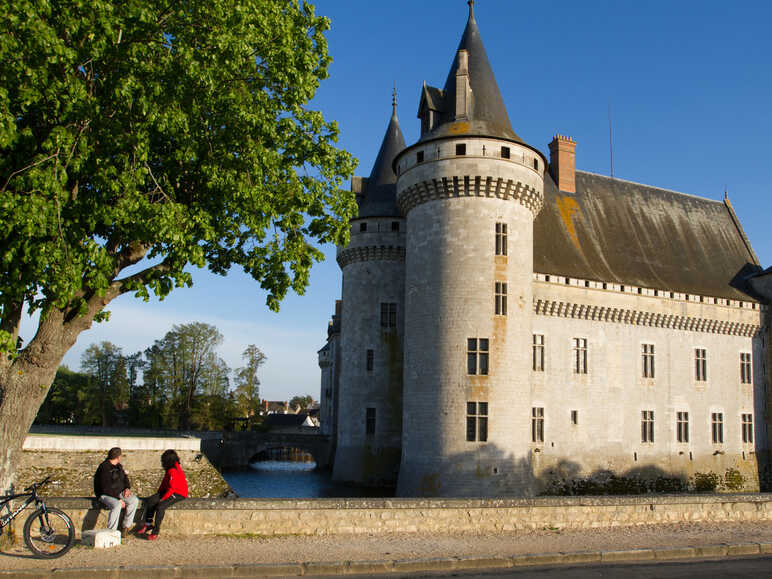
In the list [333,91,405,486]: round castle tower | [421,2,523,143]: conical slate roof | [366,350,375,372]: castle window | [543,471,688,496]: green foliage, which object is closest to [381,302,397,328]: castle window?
[333,91,405,486]: round castle tower

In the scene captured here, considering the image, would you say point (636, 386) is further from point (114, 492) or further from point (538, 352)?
point (114, 492)

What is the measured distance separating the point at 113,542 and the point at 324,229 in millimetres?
7043

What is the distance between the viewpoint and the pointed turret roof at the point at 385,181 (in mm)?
31522

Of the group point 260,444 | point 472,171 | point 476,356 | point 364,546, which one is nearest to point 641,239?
point 472,171

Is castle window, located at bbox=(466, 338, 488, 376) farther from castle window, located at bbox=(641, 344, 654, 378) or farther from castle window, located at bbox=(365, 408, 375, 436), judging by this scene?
castle window, located at bbox=(641, 344, 654, 378)

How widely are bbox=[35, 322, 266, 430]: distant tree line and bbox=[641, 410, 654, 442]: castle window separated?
33.7 metres

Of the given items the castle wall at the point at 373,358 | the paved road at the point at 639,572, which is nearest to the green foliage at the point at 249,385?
the castle wall at the point at 373,358

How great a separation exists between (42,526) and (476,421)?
51.5 ft

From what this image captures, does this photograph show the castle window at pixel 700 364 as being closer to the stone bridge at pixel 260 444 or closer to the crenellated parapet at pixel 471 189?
the crenellated parapet at pixel 471 189

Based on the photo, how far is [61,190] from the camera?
1044 centimetres

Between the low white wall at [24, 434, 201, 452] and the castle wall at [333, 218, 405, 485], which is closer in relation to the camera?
the low white wall at [24, 434, 201, 452]

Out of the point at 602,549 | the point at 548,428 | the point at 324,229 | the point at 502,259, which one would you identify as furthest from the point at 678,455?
the point at 324,229

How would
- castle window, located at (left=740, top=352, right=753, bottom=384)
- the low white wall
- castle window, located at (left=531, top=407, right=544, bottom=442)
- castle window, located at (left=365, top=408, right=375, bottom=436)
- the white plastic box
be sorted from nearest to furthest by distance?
the white plastic box → the low white wall → castle window, located at (left=531, top=407, right=544, bottom=442) → castle window, located at (left=365, top=408, right=375, bottom=436) → castle window, located at (left=740, top=352, right=753, bottom=384)

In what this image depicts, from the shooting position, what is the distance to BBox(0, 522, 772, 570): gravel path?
31.2 ft
